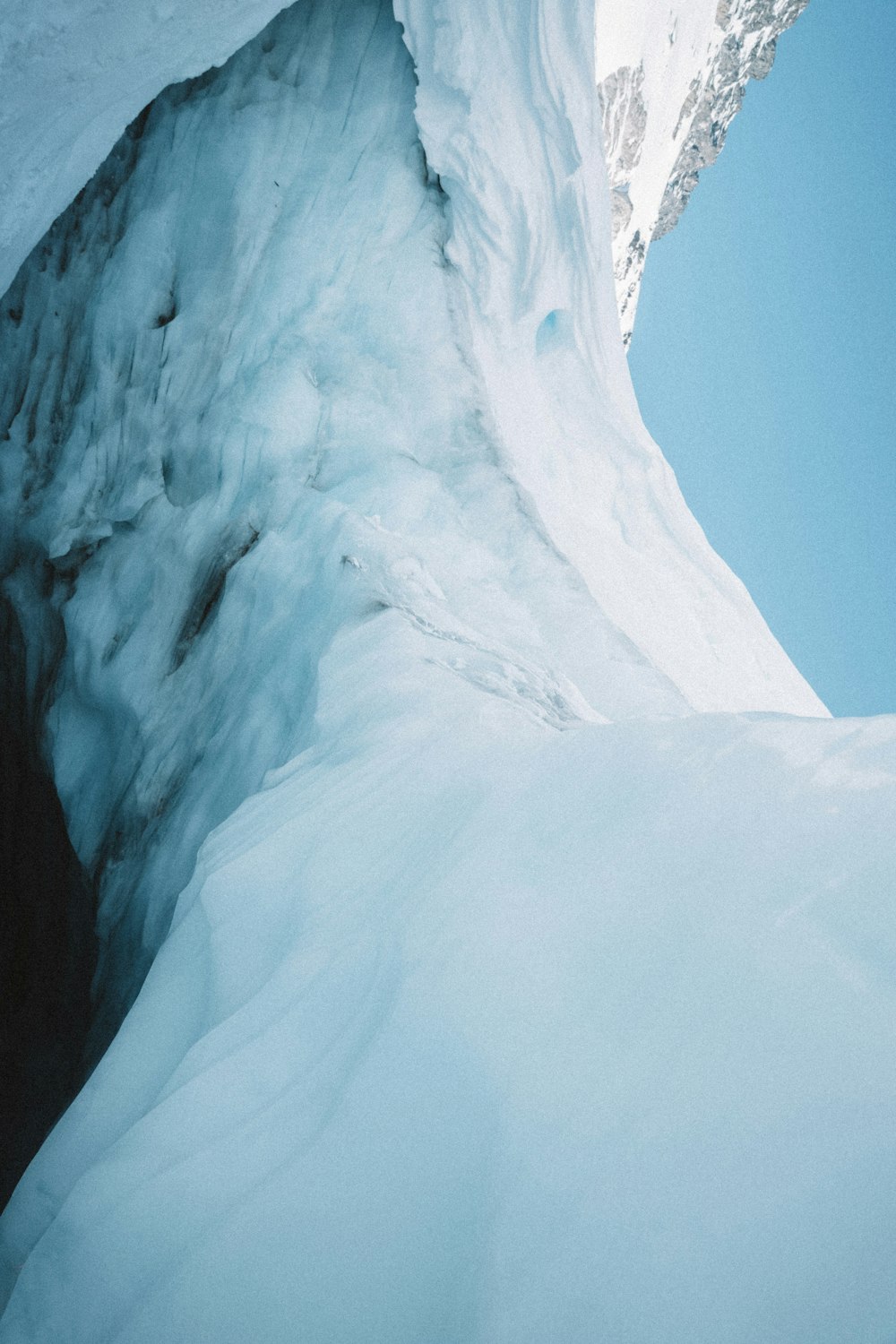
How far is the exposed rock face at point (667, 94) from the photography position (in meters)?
9.31

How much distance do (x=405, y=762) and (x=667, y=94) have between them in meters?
13.4

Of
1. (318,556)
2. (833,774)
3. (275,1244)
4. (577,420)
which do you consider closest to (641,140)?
(577,420)

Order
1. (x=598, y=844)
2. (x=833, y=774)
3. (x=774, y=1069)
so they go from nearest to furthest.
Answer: (x=774, y=1069) → (x=833, y=774) → (x=598, y=844)

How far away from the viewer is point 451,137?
204 inches

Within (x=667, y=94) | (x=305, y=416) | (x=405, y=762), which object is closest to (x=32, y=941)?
(x=305, y=416)

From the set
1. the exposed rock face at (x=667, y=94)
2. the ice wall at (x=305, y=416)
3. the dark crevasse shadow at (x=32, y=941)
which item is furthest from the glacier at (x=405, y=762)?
the exposed rock face at (x=667, y=94)

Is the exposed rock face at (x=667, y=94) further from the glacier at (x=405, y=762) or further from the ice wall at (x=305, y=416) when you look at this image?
the ice wall at (x=305, y=416)

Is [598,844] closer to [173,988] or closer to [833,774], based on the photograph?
[833,774]

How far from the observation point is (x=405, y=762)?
2.19 metres

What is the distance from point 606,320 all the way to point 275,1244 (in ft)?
23.0

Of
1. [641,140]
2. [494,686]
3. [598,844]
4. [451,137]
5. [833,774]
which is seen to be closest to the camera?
[833,774]

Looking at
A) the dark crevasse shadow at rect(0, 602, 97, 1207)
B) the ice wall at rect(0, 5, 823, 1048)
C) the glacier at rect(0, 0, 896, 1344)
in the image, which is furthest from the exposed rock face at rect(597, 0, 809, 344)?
the dark crevasse shadow at rect(0, 602, 97, 1207)

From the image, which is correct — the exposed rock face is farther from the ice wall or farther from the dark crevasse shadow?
the dark crevasse shadow

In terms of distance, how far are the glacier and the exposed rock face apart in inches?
61.3
